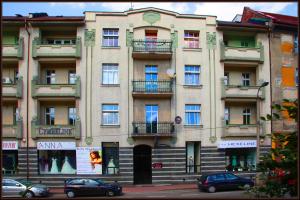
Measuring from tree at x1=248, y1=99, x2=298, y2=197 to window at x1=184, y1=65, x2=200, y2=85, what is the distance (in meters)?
28.1

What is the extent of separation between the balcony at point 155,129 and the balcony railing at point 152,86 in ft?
8.81

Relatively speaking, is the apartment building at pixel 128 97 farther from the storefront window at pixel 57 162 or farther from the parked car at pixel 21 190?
the parked car at pixel 21 190

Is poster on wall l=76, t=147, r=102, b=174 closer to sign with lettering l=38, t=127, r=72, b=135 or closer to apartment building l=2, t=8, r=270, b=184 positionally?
apartment building l=2, t=8, r=270, b=184

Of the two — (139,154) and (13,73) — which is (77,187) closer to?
Answer: (139,154)

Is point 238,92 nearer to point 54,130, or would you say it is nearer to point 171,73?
point 171,73

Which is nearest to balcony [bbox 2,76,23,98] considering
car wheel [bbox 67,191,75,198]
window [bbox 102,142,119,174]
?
window [bbox 102,142,119,174]

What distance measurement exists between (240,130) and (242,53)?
6.52 meters

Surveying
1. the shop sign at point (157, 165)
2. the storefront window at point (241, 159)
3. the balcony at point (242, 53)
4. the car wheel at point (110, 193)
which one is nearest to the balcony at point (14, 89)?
the car wheel at point (110, 193)

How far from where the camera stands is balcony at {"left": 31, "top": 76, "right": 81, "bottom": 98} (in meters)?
→ 32.6

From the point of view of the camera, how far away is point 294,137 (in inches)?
231

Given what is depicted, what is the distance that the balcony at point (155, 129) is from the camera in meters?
32.7

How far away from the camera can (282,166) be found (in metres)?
5.69

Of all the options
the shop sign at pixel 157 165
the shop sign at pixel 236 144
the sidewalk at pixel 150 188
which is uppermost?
the shop sign at pixel 236 144

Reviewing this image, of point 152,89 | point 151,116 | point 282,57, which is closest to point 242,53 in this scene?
point 282,57
